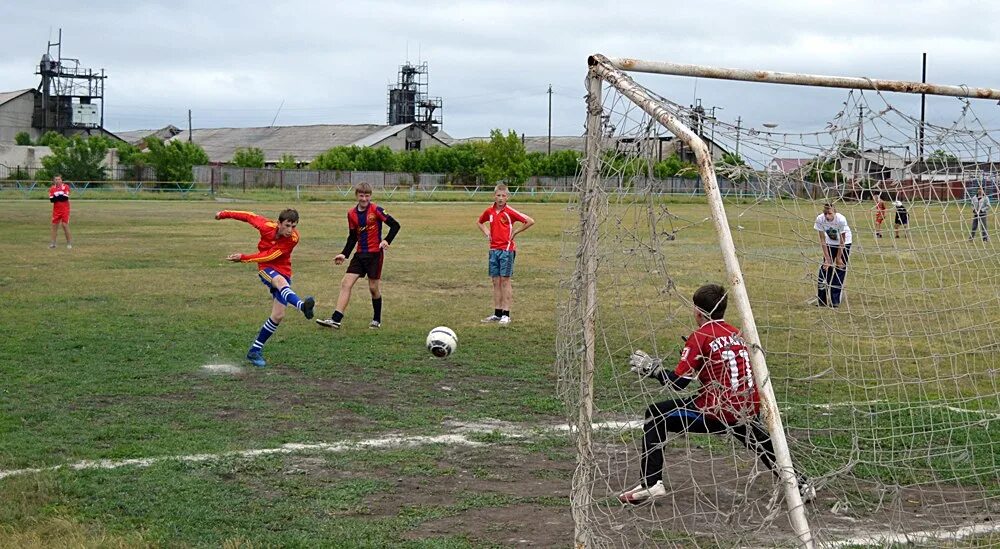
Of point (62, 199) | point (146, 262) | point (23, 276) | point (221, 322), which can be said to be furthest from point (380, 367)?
point (62, 199)

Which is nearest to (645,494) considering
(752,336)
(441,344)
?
(752,336)

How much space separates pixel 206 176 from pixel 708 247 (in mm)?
51557

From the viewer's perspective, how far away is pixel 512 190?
71.4 meters

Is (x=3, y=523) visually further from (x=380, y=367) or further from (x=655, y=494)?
(x=380, y=367)

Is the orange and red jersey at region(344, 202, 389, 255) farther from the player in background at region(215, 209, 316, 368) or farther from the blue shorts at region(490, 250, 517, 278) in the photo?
the player in background at region(215, 209, 316, 368)

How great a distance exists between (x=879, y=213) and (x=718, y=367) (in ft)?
9.40

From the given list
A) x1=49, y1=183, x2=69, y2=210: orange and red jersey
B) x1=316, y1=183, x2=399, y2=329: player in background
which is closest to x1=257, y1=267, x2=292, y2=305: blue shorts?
x1=316, y1=183, x2=399, y2=329: player in background

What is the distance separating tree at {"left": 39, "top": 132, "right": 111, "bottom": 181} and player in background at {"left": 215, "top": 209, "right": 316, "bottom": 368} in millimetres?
61129

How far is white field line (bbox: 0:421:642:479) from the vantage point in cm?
681

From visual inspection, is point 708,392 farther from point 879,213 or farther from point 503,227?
point 503,227

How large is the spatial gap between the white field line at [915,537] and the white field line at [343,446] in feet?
4.81

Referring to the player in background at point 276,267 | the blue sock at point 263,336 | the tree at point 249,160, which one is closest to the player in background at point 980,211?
the player in background at point 276,267

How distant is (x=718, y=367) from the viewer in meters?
5.64

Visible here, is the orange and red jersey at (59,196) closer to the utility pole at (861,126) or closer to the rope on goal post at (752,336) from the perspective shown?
the utility pole at (861,126)
